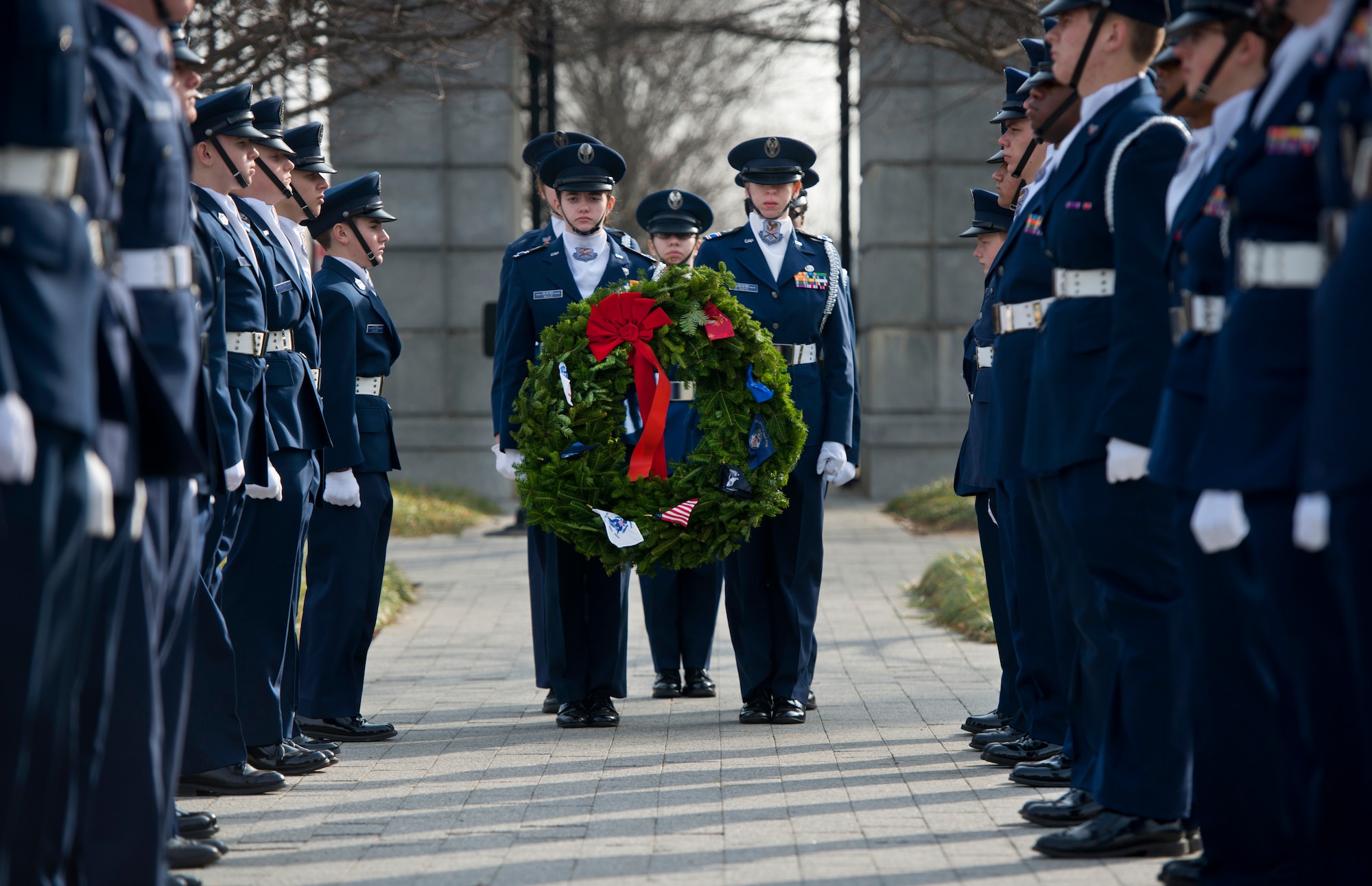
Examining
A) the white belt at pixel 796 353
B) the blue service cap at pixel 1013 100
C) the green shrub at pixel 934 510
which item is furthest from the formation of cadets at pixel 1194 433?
the green shrub at pixel 934 510

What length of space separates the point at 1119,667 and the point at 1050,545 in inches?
24.1

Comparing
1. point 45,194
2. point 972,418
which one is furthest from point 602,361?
point 45,194

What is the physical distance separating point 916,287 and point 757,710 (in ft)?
40.4

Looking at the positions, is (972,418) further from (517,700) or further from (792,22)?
(792,22)

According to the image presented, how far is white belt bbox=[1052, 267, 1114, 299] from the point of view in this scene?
4676 mm

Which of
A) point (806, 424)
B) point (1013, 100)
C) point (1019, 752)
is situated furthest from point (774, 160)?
point (1019, 752)

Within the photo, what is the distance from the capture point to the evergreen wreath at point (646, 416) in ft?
21.3

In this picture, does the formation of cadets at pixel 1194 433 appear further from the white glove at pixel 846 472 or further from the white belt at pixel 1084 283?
the white glove at pixel 846 472

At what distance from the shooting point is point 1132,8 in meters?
4.73

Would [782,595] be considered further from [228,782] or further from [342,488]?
[228,782]

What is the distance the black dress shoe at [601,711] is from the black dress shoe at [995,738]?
1.58m

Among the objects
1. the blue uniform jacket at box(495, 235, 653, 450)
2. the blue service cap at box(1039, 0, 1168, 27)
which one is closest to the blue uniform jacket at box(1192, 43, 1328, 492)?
the blue service cap at box(1039, 0, 1168, 27)

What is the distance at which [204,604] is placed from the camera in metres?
5.21

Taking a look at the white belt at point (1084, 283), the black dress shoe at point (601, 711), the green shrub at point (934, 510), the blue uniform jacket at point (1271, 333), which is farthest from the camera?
the green shrub at point (934, 510)
